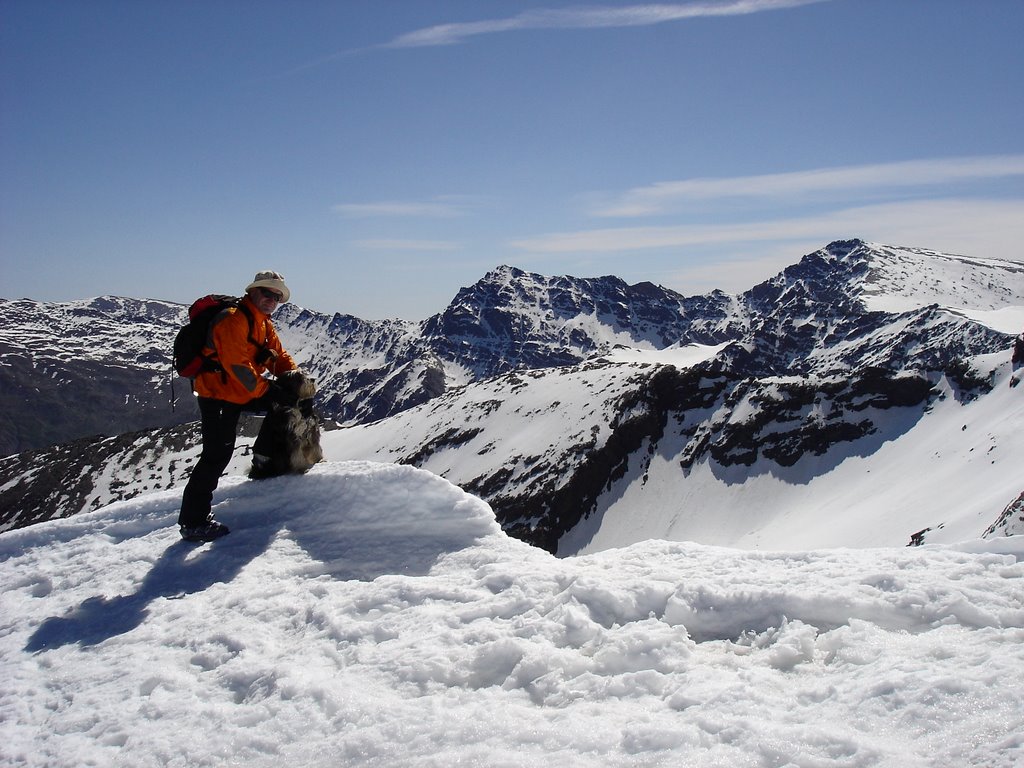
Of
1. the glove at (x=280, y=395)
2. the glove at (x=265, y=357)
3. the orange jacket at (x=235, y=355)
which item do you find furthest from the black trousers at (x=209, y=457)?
the glove at (x=265, y=357)

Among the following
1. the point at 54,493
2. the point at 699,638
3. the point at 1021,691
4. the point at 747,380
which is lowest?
the point at 54,493

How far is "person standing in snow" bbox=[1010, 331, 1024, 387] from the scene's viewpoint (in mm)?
107906

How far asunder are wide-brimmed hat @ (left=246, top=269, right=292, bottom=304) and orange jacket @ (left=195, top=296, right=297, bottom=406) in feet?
0.90

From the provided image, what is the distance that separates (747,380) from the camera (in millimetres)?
129375

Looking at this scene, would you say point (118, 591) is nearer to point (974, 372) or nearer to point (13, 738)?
point (13, 738)

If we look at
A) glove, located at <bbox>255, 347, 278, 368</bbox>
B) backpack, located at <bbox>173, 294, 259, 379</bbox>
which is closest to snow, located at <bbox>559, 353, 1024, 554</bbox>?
glove, located at <bbox>255, 347, 278, 368</bbox>

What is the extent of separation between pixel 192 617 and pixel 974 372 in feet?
457

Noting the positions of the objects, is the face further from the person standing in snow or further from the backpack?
the person standing in snow

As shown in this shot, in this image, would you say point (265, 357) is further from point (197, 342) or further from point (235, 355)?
point (197, 342)

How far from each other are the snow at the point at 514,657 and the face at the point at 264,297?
12.5 ft

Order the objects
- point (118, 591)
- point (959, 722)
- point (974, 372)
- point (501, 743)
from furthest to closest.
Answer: point (974, 372), point (118, 591), point (501, 743), point (959, 722)

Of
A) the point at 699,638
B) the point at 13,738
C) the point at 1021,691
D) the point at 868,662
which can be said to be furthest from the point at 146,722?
the point at 1021,691

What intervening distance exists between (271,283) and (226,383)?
1.71 metres

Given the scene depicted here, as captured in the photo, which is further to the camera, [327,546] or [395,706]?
[327,546]
